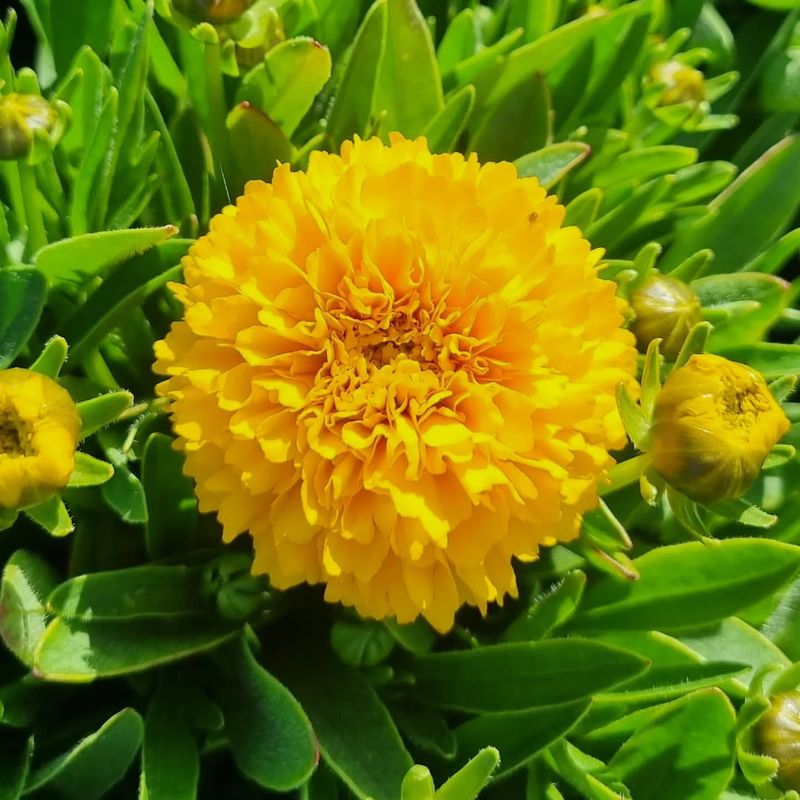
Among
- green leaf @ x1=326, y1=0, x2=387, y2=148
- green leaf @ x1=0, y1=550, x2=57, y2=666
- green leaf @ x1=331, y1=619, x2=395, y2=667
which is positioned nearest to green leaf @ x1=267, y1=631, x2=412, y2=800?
green leaf @ x1=331, y1=619, x2=395, y2=667

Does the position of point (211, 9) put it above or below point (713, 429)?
above

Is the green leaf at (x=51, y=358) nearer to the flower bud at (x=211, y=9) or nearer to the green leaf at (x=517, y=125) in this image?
the flower bud at (x=211, y=9)

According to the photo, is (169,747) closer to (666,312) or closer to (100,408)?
(100,408)

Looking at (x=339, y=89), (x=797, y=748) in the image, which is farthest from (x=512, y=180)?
(x=797, y=748)

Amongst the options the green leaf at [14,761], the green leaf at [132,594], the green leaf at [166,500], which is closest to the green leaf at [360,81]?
the green leaf at [166,500]

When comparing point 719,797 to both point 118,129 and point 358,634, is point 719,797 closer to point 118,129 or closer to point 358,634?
point 358,634

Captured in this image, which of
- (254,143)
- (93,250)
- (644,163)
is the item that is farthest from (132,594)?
(644,163)

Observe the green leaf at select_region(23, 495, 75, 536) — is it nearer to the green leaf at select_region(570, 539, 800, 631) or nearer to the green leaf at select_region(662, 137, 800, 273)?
Answer: the green leaf at select_region(570, 539, 800, 631)
